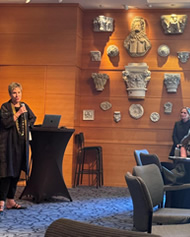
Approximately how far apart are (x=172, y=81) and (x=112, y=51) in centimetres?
137

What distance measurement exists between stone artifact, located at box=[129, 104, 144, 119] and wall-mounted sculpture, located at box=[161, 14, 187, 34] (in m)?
1.63

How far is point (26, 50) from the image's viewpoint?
9.32 meters

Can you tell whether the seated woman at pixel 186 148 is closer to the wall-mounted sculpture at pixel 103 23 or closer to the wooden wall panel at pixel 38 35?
the wooden wall panel at pixel 38 35

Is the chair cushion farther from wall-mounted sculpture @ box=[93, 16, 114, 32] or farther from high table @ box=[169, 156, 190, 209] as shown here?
wall-mounted sculpture @ box=[93, 16, 114, 32]

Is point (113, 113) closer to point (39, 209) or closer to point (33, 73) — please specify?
point (33, 73)

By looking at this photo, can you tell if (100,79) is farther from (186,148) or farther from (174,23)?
(186,148)

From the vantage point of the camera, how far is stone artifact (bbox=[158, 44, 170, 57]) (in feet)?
30.7

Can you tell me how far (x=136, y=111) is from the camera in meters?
9.45

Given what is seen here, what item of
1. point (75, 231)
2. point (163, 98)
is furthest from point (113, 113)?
point (75, 231)

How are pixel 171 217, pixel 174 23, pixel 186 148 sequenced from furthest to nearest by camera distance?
pixel 174 23
pixel 186 148
pixel 171 217

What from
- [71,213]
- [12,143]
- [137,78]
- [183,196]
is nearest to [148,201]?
[183,196]

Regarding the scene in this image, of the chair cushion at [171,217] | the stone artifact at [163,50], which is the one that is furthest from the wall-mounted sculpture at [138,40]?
the chair cushion at [171,217]

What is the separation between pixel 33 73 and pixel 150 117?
99.4 inches

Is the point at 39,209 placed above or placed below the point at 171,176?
below
